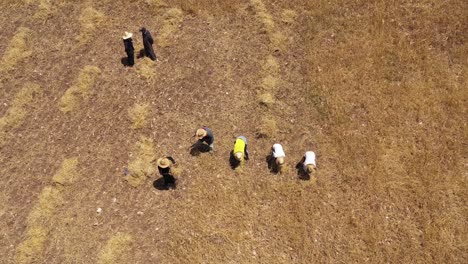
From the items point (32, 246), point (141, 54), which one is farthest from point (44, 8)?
point (32, 246)

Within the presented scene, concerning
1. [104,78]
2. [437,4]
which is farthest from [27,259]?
[437,4]

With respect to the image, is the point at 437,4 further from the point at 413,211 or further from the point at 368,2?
the point at 413,211

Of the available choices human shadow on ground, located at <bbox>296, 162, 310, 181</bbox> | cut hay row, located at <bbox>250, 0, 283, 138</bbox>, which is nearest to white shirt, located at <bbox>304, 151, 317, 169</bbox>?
human shadow on ground, located at <bbox>296, 162, 310, 181</bbox>

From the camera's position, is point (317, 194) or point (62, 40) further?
point (62, 40)

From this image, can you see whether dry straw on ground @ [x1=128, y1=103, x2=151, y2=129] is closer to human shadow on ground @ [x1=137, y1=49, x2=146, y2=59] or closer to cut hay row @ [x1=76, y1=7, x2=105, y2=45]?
human shadow on ground @ [x1=137, y1=49, x2=146, y2=59]

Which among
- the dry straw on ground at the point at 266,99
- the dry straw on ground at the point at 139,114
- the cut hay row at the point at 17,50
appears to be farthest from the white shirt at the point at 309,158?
the cut hay row at the point at 17,50

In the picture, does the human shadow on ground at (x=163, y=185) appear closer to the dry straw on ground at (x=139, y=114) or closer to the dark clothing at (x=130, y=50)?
the dry straw on ground at (x=139, y=114)

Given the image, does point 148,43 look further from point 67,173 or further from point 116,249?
point 116,249

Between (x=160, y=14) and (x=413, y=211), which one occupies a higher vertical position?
A: (x=160, y=14)

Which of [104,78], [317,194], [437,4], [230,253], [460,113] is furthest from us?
[437,4]
